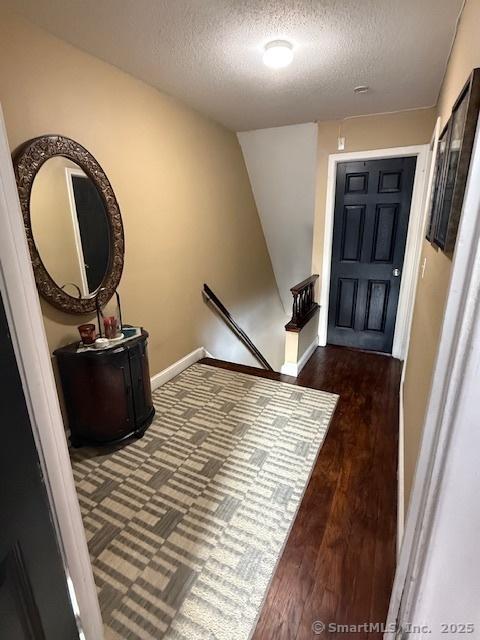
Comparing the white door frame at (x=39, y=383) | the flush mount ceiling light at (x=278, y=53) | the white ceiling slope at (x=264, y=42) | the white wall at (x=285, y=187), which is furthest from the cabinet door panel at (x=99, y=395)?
the white wall at (x=285, y=187)

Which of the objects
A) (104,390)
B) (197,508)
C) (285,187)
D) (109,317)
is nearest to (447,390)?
(197,508)

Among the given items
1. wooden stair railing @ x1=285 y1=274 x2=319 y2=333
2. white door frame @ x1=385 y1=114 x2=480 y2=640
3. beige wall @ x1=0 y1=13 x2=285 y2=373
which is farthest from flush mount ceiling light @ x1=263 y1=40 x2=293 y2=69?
white door frame @ x1=385 y1=114 x2=480 y2=640

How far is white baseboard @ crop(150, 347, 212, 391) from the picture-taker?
2.77m

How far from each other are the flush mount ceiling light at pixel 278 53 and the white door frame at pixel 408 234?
5.12 ft

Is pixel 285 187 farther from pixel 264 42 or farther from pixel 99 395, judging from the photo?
pixel 99 395

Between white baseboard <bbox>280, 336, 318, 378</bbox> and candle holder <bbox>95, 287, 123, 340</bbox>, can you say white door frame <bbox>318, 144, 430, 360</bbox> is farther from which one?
candle holder <bbox>95, 287, 123, 340</bbox>

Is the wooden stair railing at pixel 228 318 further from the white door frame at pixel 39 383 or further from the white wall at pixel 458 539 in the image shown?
the white wall at pixel 458 539

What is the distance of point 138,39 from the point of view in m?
1.79

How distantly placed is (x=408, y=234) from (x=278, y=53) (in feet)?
6.65

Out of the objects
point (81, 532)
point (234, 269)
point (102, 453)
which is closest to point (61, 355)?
point (102, 453)

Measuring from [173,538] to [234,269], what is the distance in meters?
2.95

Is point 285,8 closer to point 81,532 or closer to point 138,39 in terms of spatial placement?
point 138,39

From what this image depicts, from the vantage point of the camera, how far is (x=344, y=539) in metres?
1.47

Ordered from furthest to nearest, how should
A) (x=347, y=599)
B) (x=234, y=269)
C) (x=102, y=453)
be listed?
(x=234, y=269), (x=102, y=453), (x=347, y=599)
